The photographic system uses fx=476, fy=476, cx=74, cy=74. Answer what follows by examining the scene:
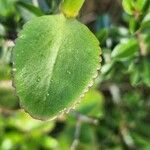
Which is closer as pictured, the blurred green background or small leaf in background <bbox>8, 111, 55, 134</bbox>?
the blurred green background

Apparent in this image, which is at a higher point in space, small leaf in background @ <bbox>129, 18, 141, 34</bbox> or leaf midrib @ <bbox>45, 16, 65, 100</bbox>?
leaf midrib @ <bbox>45, 16, 65, 100</bbox>

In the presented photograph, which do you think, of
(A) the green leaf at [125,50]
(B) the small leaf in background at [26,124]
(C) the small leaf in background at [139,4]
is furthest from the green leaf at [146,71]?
(B) the small leaf in background at [26,124]

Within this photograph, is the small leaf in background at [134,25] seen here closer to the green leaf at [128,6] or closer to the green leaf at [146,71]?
the green leaf at [128,6]

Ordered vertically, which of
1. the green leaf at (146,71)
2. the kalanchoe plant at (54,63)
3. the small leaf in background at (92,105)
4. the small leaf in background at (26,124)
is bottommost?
the small leaf in background at (26,124)

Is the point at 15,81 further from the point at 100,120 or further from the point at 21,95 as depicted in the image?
the point at 100,120

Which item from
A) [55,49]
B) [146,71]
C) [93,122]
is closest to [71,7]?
[55,49]

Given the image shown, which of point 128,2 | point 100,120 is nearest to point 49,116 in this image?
point 128,2

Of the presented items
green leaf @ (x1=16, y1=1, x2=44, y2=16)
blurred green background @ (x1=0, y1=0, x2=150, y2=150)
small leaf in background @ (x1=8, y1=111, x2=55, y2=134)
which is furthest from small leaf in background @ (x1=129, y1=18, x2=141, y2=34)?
small leaf in background @ (x1=8, y1=111, x2=55, y2=134)

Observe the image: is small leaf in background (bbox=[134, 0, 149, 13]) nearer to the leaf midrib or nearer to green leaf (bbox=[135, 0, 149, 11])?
green leaf (bbox=[135, 0, 149, 11])
